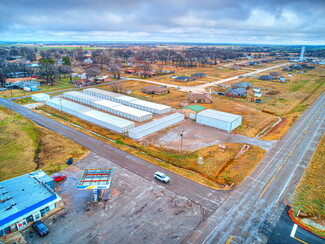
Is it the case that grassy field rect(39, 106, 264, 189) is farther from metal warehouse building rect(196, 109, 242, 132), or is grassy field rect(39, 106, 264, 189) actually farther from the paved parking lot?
metal warehouse building rect(196, 109, 242, 132)

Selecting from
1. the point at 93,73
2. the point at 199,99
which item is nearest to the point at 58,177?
the point at 199,99

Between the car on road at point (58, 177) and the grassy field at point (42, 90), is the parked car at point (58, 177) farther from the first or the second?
the grassy field at point (42, 90)

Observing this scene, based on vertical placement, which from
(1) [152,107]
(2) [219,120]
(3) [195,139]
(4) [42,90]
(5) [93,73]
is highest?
(5) [93,73]

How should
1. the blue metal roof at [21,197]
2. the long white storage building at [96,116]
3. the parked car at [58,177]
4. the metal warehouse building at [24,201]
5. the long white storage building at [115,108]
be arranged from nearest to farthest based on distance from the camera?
the metal warehouse building at [24,201]
the blue metal roof at [21,197]
the parked car at [58,177]
the long white storage building at [96,116]
the long white storage building at [115,108]

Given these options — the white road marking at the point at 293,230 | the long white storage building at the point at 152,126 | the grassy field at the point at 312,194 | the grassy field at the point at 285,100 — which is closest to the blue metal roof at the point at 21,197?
the long white storage building at the point at 152,126

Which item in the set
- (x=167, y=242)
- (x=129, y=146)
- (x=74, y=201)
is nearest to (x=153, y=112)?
Answer: (x=129, y=146)

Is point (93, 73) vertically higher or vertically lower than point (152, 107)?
higher

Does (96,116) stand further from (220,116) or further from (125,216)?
(125,216)
